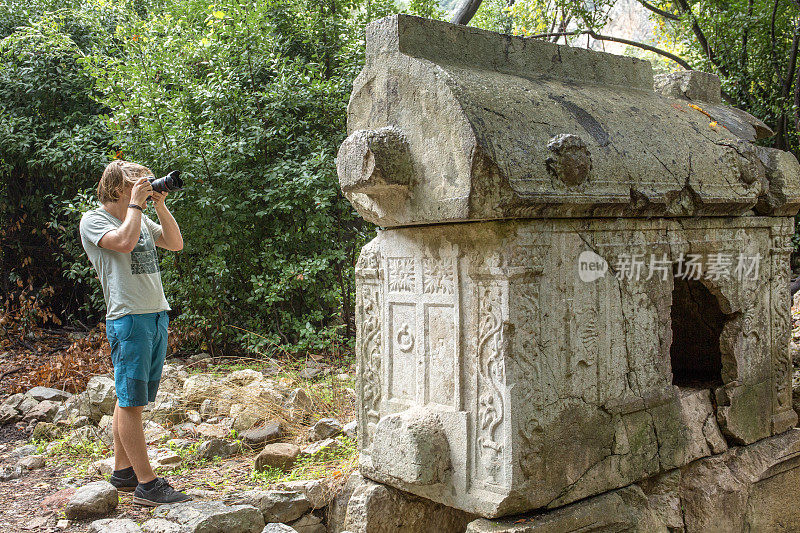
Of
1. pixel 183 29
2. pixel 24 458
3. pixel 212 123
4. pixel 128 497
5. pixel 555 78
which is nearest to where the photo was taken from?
pixel 555 78

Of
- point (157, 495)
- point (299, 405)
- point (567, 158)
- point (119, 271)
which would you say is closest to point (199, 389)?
point (299, 405)

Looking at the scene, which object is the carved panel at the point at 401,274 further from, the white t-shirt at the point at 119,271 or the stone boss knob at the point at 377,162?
the white t-shirt at the point at 119,271

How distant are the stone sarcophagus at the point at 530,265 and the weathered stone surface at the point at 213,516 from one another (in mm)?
589

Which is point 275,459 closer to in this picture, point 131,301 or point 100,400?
point 131,301

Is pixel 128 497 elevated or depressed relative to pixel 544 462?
depressed

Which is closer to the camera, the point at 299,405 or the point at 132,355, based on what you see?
the point at 132,355

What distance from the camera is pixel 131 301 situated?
3.49 meters

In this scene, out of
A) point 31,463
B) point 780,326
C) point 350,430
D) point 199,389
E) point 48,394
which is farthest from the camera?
point 48,394

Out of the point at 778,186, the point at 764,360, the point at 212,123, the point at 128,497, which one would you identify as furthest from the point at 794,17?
the point at 128,497

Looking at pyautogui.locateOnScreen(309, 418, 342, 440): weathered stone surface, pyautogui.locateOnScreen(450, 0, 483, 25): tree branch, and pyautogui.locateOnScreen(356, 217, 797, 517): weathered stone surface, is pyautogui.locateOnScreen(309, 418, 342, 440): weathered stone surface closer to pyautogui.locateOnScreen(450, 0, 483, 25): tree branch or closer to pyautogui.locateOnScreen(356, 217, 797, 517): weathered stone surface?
pyautogui.locateOnScreen(356, 217, 797, 517): weathered stone surface

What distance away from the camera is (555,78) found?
3387mm

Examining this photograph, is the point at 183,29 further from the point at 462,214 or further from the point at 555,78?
the point at 462,214

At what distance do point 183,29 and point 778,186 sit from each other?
224 inches

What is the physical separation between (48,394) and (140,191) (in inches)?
114
